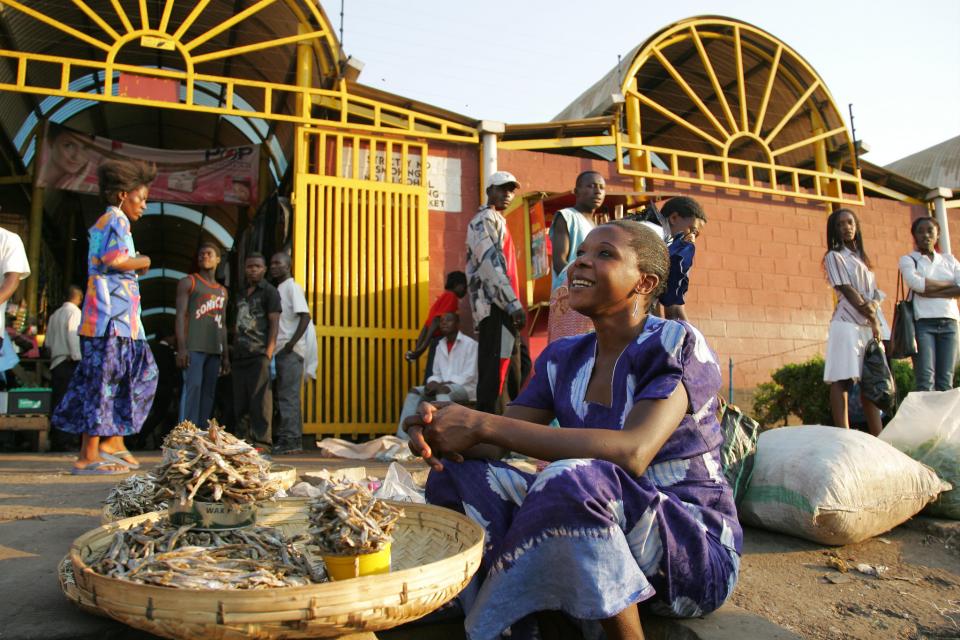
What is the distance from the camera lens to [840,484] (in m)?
2.74

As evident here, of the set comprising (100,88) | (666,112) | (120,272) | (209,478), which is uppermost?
(100,88)

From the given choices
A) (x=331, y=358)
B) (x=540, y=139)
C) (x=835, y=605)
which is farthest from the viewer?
(x=540, y=139)

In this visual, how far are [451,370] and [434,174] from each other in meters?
2.30

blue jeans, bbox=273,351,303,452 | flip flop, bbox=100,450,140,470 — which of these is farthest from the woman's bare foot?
blue jeans, bbox=273,351,303,452

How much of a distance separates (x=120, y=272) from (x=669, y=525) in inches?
136

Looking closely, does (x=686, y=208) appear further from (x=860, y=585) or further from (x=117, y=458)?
(x=117, y=458)

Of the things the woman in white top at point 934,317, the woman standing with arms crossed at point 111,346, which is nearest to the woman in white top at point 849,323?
the woman in white top at point 934,317

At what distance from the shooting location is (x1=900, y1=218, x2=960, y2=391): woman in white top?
5.03 metres

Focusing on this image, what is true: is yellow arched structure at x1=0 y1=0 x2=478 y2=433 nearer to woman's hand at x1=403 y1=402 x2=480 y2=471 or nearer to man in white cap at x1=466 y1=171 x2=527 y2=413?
man in white cap at x1=466 y1=171 x2=527 y2=413

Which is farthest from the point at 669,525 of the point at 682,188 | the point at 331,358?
the point at 682,188

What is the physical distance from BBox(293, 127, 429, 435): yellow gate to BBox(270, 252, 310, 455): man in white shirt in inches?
24.7

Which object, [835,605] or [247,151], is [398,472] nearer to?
[835,605]

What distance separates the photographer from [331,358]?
22.5ft

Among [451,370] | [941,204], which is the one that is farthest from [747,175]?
[451,370]
